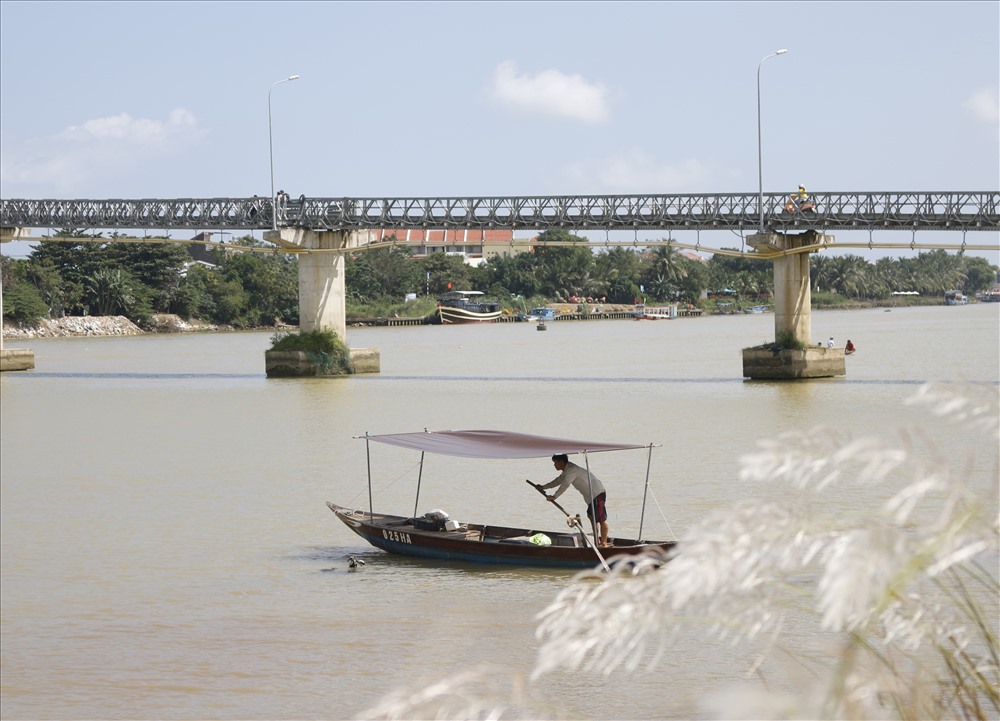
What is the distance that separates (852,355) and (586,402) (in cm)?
3089

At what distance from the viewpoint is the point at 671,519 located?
2216 cm

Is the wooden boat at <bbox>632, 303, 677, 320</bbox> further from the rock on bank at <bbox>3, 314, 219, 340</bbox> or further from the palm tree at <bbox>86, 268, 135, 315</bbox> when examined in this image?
the palm tree at <bbox>86, 268, 135, 315</bbox>

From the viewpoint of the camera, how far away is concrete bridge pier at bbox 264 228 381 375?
5694cm

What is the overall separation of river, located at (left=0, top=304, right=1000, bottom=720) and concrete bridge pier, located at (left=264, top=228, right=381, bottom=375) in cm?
213

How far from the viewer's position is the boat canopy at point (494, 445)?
17953 mm

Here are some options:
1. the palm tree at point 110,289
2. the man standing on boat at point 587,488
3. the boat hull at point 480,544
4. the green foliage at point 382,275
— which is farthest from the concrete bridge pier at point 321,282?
the palm tree at point 110,289

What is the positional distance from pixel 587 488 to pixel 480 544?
1675mm

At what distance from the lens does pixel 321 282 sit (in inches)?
2267

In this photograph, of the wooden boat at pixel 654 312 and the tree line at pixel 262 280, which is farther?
the wooden boat at pixel 654 312

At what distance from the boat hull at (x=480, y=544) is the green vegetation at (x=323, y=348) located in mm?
35942

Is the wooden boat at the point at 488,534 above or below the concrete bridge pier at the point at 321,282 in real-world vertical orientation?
below

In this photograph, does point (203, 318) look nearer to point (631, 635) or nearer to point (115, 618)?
point (115, 618)

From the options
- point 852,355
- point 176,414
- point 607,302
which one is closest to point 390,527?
point 176,414

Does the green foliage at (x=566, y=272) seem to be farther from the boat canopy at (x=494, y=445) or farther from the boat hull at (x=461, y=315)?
the boat canopy at (x=494, y=445)
